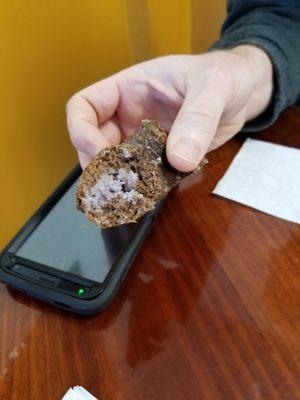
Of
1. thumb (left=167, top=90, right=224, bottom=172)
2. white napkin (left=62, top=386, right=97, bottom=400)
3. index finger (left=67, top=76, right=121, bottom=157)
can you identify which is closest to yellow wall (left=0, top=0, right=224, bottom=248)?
index finger (left=67, top=76, right=121, bottom=157)

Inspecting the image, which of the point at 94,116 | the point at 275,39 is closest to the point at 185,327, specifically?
the point at 94,116

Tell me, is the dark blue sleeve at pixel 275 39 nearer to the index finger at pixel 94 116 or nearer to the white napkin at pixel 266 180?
the white napkin at pixel 266 180

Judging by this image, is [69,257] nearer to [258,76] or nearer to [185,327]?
[185,327]

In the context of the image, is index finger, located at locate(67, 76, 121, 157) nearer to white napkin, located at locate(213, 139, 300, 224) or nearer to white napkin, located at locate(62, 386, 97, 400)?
white napkin, located at locate(213, 139, 300, 224)

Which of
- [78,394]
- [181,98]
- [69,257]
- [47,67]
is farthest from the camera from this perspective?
[47,67]

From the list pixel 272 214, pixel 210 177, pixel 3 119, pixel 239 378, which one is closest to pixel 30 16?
pixel 3 119

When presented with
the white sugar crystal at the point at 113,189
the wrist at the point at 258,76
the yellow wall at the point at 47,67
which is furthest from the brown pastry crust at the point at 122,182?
the yellow wall at the point at 47,67
